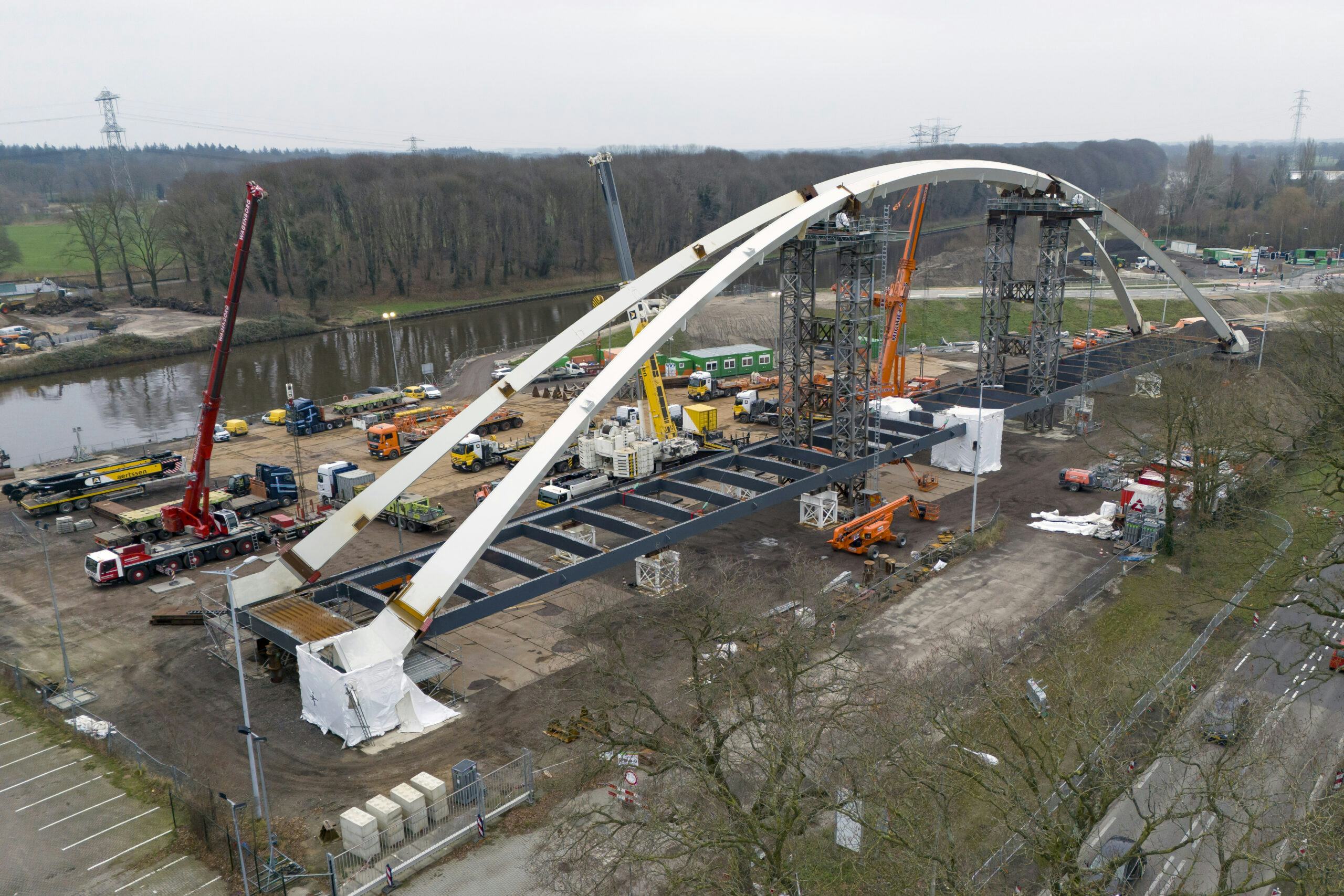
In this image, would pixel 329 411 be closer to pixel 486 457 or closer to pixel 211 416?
pixel 486 457

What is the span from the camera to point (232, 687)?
29406 mm

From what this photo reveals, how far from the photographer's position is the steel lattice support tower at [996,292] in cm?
5359

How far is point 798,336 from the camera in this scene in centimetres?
4341

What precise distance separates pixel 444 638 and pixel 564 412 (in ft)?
32.1

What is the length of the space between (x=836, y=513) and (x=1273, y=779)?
21.6m

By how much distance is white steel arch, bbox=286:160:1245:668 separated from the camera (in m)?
26.5

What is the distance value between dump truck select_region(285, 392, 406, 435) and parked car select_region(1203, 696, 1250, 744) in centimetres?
5389

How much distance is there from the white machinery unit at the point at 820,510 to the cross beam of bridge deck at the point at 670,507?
78cm

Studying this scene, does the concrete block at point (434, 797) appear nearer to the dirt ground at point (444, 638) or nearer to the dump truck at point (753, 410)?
the dirt ground at point (444, 638)

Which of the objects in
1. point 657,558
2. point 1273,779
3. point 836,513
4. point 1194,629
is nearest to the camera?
point 1273,779

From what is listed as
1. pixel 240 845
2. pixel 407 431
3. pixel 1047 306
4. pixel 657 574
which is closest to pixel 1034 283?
pixel 1047 306

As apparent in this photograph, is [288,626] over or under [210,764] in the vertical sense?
over

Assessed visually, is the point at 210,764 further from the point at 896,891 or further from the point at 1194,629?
the point at 1194,629

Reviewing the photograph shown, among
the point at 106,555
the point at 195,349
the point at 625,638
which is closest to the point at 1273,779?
the point at 625,638
